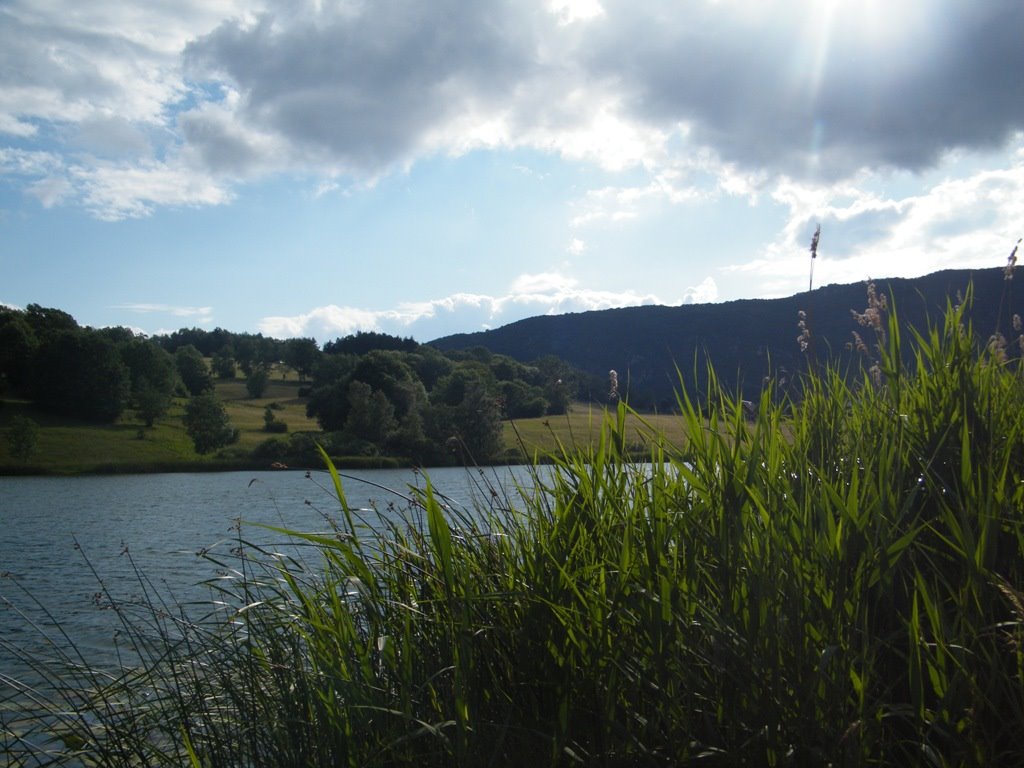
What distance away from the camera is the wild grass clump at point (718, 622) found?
233cm

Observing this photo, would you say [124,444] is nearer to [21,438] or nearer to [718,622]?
[21,438]

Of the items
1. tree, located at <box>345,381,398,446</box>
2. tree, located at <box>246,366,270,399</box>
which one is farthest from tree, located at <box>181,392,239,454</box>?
tree, located at <box>246,366,270,399</box>

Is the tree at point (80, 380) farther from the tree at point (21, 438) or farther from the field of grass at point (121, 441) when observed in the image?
the tree at point (21, 438)

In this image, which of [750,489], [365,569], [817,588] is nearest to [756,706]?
[817,588]

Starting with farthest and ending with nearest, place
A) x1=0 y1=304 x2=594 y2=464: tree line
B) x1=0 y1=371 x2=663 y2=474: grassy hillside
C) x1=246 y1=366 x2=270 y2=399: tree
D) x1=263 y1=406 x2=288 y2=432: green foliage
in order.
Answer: x1=246 y1=366 x2=270 y2=399: tree < x1=263 y1=406 x2=288 y2=432: green foliage < x1=0 y1=371 x2=663 y2=474: grassy hillside < x1=0 y1=304 x2=594 y2=464: tree line

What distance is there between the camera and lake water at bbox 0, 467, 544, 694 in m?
5.51

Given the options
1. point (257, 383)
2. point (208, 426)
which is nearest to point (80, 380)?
point (208, 426)

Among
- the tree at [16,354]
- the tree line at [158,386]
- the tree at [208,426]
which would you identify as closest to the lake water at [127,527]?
the tree at [208,426]

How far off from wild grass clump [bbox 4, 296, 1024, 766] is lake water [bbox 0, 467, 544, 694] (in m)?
0.72

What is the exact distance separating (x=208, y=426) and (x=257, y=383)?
33.2m

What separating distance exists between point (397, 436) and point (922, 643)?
128ft

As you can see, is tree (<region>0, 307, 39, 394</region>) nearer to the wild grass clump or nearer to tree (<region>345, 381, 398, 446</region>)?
tree (<region>345, 381, 398, 446</region>)

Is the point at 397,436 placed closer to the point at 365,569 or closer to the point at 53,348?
the point at 365,569

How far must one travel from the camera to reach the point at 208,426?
6975 cm
